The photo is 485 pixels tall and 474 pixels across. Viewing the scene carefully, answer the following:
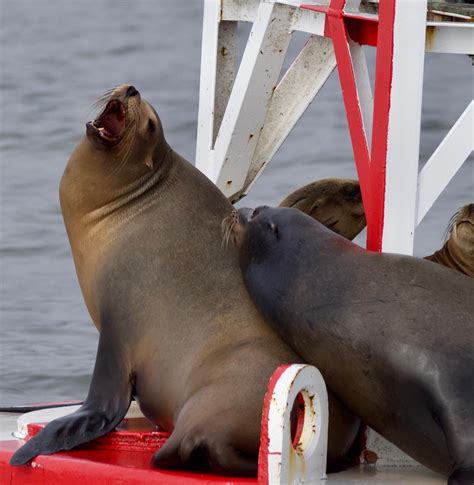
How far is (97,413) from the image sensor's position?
5.95m

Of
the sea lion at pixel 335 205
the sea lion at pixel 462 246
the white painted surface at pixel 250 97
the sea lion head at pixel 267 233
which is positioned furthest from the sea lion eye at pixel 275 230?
the white painted surface at pixel 250 97

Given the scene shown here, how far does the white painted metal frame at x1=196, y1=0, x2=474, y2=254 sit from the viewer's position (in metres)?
5.74

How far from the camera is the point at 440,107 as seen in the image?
19.1 m

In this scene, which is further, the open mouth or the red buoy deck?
the open mouth

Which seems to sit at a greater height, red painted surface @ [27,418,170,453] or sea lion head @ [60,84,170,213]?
sea lion head @ [60,84,170,213]

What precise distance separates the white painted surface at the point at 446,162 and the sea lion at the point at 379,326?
0.84 ft

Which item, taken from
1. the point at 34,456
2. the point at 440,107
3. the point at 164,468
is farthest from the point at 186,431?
the point at 440,107

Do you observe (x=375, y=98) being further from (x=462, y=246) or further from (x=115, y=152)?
(x=115, y=152)

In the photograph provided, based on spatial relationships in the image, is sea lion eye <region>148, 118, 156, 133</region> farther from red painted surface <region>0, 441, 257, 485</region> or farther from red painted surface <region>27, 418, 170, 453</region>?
red painted surface <region>0, 441, 257, 485</region>

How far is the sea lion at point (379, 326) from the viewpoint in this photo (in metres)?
5.26

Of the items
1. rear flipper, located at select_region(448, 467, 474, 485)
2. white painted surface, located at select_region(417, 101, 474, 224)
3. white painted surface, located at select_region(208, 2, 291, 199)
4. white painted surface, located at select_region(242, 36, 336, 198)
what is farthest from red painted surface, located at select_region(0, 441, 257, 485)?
white painted surface, located at select_region(242, 36, 336, 198)

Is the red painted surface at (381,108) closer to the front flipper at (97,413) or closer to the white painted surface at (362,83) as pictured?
the white painted surface at (362,83)

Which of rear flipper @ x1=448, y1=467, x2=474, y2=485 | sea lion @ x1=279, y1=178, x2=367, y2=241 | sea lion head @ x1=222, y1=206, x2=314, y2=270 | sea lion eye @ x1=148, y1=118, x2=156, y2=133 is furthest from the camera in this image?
sea lion @ x1=279, y1=178, x2=367, y2=241

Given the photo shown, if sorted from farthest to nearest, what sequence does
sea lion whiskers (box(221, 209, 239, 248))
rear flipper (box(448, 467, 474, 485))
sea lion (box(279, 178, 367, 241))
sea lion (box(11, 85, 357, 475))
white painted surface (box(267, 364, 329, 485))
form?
sea lion (box(279, 178, 367, 241)) → sea lion whiskers (box(221, 209, 239, 248)) → sea lion (box(11, 85, 357, 475)) → white painted surface (box(267, 364, 329, 485)) → rear flipper (box(448, 467, 474, 485))
